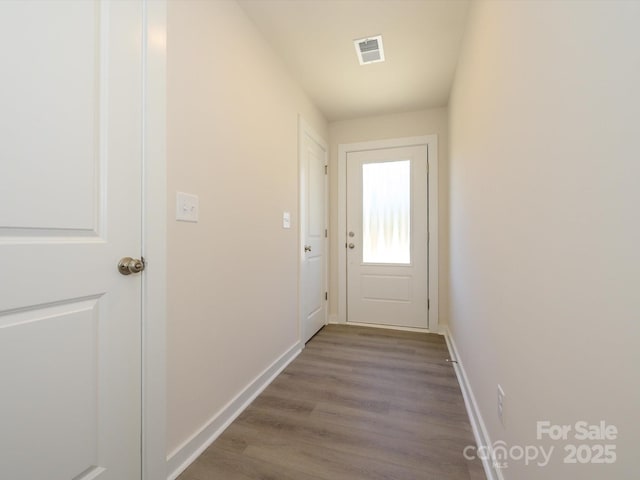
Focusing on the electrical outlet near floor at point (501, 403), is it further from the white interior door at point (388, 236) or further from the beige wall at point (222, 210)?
the white interior door at point (388, 236)

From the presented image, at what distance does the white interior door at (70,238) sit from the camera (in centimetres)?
74

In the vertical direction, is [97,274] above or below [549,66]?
below

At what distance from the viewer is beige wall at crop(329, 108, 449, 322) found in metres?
3.09

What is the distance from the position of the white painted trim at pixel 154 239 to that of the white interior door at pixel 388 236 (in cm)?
249

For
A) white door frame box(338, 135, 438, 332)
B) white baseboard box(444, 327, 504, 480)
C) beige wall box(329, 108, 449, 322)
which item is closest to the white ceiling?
beige wall box(329, 108, 449, 322)

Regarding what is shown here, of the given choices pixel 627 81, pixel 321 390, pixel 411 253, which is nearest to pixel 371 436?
pixel 321 390

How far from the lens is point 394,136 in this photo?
3248 millimetres

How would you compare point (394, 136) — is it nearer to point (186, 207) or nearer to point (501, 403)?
point (186, 207)

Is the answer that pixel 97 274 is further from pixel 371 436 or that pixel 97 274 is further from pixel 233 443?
pixel 371 436

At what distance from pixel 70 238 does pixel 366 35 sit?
221 cm

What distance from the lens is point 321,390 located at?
1.91 m

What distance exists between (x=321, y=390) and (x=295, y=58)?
2.64m

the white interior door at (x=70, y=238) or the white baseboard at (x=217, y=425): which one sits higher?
the white interior door at (x=70, y=238)

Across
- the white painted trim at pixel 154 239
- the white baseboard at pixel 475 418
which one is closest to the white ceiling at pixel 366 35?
the white painted trim at pixel 154 239
